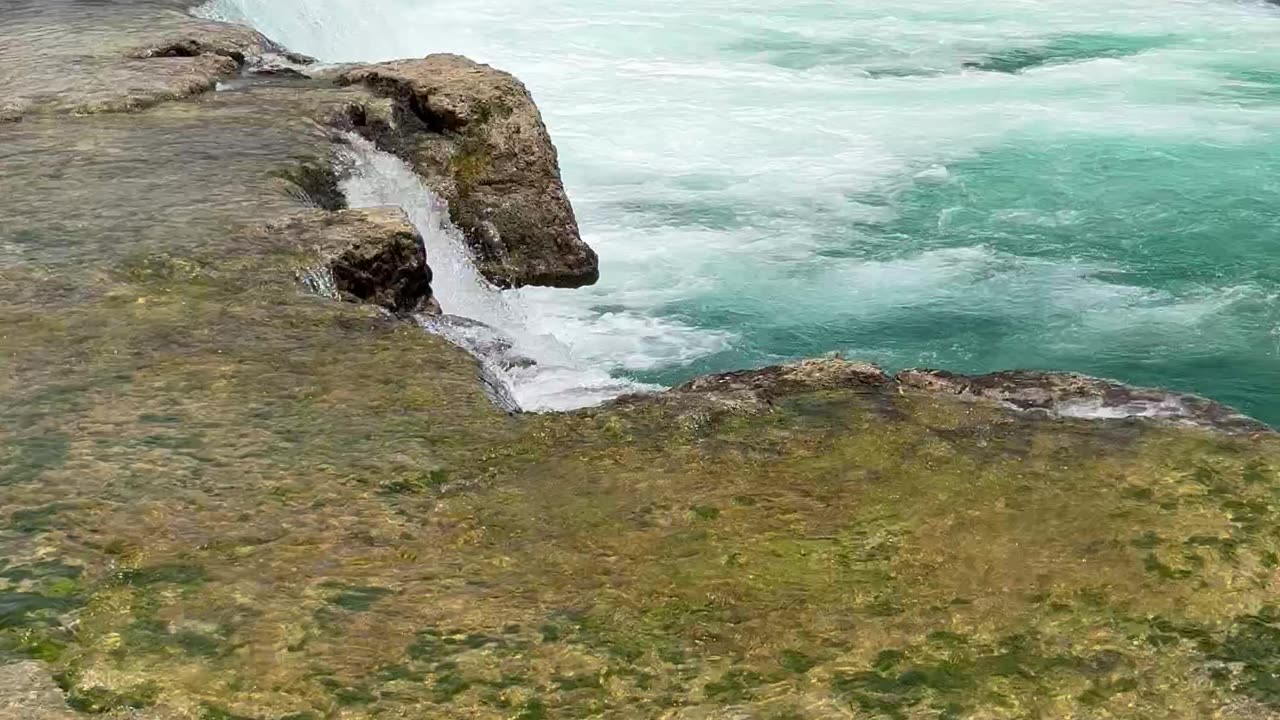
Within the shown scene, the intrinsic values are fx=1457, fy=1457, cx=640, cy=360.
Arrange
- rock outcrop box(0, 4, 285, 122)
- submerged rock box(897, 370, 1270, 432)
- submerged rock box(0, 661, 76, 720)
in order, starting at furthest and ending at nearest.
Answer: rock outcrop box(0, 4, 285, 122) < submerged rock box(897, 370, 1270, 432) < submerged rock box(0, 661, 76, 720)

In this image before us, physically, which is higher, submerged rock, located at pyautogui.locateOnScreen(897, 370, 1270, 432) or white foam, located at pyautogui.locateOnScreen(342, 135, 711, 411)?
submerged rock, located at pyautogui.locateOnScreen(897, 370, 1270, 432)

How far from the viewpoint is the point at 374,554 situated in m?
4.27

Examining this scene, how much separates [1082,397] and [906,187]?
31.5 feet

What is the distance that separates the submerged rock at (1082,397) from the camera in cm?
542

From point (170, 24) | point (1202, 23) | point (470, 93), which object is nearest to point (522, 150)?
point (470, 93)

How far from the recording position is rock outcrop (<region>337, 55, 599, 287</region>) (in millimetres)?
10680

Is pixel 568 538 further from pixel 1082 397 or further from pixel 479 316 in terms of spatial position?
pixel 479 316

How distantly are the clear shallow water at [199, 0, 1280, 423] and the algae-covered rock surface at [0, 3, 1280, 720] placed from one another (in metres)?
1.81

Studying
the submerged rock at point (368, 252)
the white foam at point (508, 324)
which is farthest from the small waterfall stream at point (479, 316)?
the submerged rock at point (368, 252)

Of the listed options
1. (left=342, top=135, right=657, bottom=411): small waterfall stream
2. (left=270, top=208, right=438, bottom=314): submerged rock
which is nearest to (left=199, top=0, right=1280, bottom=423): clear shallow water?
(left=342, top=135, right=657, bottom=411): small waterfall stream

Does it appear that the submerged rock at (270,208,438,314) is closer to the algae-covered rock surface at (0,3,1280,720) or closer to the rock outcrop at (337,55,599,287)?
the algae-covered rock surface at (0,3,1280,720)

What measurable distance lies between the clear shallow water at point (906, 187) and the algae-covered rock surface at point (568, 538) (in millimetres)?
1812

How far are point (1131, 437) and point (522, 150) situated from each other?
6626mm

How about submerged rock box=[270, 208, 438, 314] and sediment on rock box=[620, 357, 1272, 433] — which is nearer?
sediment on rock box=[620, 357, 1272, 433]
